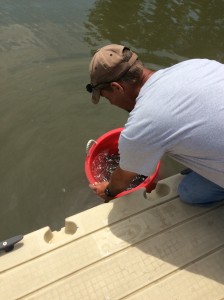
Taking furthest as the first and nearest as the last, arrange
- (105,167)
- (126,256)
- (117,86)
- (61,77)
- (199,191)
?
1. (61,77)
2. (105,167)
3. (199,191)
4. (126,256)
5. (117,86)

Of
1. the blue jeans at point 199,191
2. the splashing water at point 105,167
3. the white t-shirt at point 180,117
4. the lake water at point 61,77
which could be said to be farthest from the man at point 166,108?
the lake water at point 61,77

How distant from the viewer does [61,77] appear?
4.57 meters

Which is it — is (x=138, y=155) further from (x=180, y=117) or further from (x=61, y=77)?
(x=61, y=77)

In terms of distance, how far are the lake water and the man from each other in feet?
4.61

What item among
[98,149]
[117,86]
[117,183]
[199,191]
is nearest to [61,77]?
[98,149]

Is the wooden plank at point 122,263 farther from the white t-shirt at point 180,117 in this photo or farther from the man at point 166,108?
the white t-shirt at point 180,117

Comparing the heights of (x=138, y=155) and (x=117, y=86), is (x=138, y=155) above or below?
below

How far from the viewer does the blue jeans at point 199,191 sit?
2373mm

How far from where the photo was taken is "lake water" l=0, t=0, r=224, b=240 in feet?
11.0

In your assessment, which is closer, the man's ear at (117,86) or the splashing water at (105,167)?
the man's ear at (117,86)

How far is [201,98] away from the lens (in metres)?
1.82

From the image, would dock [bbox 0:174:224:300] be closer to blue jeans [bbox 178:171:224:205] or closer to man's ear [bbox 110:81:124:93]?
blue jeans [bbox 178:171:224:205]

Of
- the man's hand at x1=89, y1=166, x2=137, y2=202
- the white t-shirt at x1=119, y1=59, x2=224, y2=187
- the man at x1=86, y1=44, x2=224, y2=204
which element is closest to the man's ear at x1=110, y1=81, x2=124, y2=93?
the man at x1=86, y1=44, x2=224, y2=204

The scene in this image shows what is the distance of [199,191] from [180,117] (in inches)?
28.8
